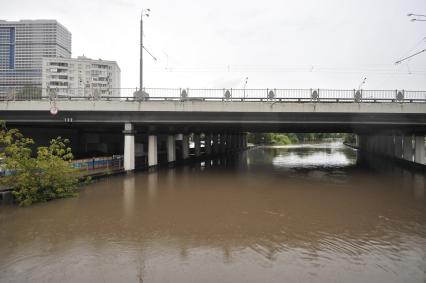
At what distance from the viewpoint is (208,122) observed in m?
29.2

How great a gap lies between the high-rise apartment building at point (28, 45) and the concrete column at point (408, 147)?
153956 millimetres

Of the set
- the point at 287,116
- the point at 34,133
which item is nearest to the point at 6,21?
the point at 34,133

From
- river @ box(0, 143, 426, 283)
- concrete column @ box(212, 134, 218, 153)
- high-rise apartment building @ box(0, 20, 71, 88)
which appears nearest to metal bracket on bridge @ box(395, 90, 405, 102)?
river @ box(0, 143, 426, 283)

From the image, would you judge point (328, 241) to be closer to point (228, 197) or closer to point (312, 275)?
point (312, 275)

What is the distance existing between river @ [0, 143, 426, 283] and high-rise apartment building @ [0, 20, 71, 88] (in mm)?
158502

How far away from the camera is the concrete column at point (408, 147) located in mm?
37566

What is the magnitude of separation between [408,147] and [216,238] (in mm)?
35982

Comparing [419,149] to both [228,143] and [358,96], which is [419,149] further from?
[228,143]

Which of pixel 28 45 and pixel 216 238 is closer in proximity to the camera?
pixel 216 238

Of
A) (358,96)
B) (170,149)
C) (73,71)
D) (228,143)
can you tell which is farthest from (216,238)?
(73,71)

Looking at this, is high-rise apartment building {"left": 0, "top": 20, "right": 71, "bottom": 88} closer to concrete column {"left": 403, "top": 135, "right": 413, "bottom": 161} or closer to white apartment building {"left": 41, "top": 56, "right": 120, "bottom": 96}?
white apartment building {"left": 41, "top": 56, "right": 120, "bottom": 96}

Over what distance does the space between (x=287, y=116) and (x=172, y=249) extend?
20756mm

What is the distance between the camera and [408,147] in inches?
1521

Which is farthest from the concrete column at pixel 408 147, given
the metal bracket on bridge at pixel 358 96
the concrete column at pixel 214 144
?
the concrete column at pixel 214 144
